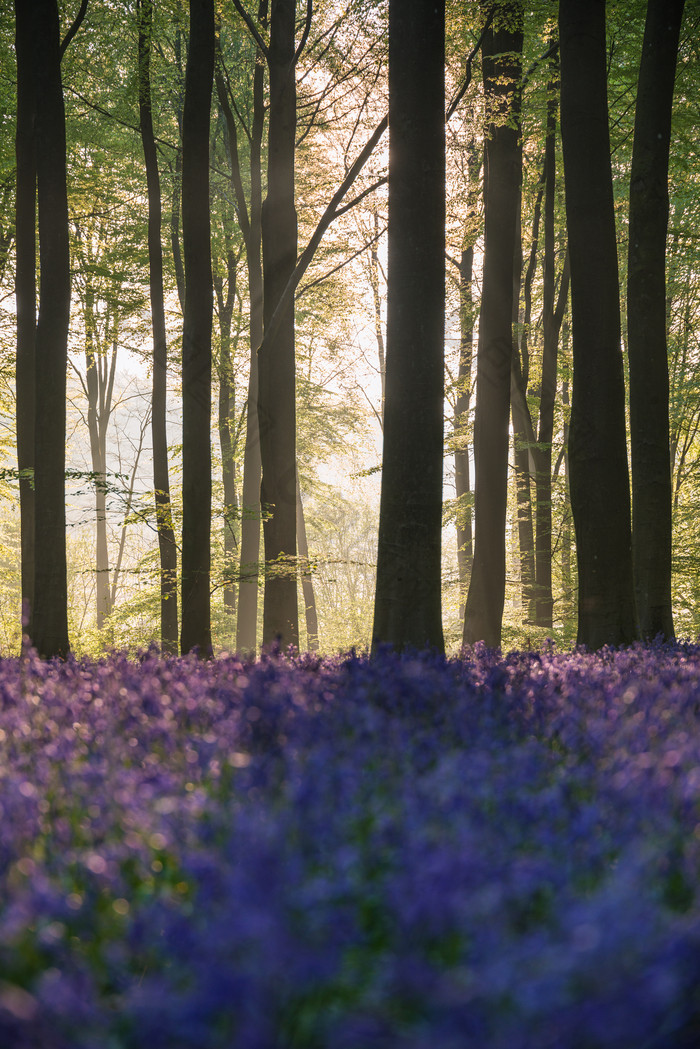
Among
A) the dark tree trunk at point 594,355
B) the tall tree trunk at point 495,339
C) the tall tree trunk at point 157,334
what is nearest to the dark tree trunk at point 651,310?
the dark tree trunk at point 594,355

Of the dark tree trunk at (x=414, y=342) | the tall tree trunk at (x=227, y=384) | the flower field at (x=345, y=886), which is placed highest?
the tall tree trunk at (x=227, y=384)

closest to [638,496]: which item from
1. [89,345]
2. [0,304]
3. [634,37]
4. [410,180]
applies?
[410,180]

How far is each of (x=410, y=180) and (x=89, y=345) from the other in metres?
17.3

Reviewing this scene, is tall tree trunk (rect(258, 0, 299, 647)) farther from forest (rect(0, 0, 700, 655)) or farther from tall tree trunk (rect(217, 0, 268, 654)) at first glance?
tall tree trunk (rect(217, 0, 268, 654))

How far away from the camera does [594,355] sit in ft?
24.8

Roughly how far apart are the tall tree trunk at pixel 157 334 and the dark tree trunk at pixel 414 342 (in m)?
7.62

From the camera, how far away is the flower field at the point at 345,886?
1103 millimetres

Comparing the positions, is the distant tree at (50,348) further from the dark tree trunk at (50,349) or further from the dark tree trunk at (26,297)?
the dark tree trunk at (26,297)

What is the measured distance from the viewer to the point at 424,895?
4.08 feet

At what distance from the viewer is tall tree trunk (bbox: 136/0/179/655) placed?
14.4 metres

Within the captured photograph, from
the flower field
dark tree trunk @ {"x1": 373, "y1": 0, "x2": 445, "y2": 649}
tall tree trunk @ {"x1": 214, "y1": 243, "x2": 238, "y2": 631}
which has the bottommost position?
the flower field

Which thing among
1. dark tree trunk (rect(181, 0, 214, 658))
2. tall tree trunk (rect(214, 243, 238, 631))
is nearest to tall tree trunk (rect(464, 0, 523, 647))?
dark tree trunk (rect(181, 0, 214, 658))

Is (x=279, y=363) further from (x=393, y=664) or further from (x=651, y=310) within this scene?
(x=393, y=664)

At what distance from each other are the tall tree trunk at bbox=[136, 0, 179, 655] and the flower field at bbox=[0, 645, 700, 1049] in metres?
11.2
